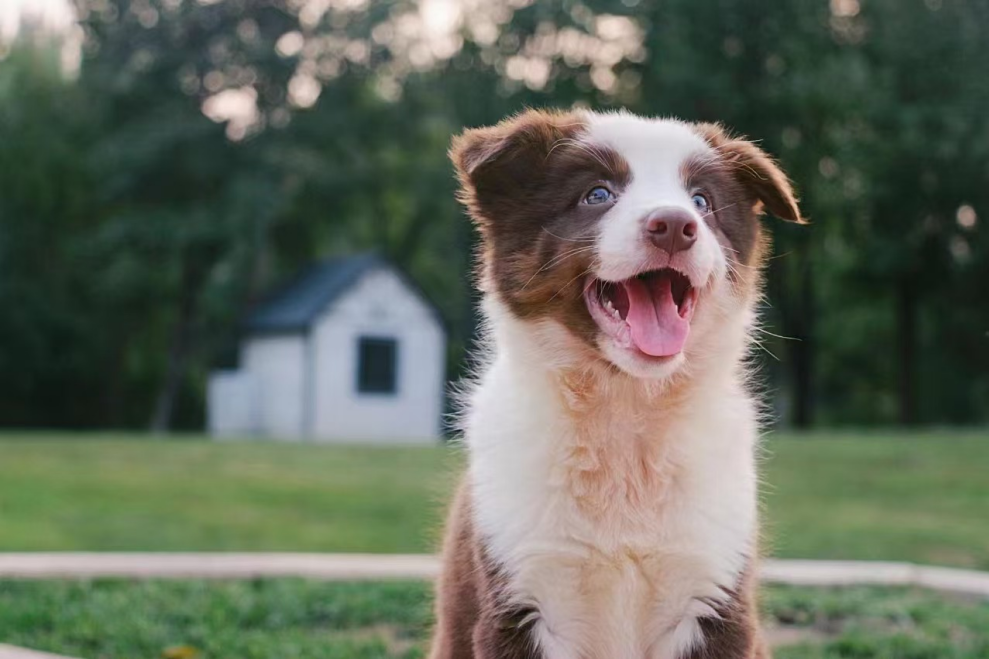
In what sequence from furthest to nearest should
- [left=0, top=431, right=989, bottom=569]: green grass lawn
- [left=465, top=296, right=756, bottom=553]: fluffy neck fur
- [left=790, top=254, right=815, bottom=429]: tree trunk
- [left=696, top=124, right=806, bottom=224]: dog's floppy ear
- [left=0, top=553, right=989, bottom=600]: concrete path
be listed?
[left=790, top=254, right=815, bottom=429]: tree trunk, [left=0, top=431, right=989, bottom=569]: green grass lawn, [left=0, top=553, right=989, bottom=600]: concrete path, [left=696, top=124, right=806, bottom=224]: dog's floppy ear, [left=465, top=296, right=756, bottom=553]: fluffy neck fur

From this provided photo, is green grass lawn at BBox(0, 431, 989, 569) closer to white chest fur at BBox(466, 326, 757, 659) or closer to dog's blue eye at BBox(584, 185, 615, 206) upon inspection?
white chest fur at BBox(466, 326, 757, 659)

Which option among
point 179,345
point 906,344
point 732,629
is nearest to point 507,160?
point 732,629

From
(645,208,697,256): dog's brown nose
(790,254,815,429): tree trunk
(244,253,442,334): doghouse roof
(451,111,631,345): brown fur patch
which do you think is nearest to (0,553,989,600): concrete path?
(451,111,631,345): brown fur patch

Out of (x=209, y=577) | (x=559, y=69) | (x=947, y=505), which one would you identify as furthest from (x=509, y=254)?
(x=559, y=69)

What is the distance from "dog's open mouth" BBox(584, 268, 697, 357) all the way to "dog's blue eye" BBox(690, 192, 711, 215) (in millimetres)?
229

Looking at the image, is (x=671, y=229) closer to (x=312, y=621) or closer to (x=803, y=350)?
(x=312, y=621)

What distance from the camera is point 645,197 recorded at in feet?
9.75

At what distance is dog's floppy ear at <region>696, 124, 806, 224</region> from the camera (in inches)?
130

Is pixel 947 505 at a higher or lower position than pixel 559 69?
lower

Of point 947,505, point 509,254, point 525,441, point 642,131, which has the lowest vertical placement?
point 947,505

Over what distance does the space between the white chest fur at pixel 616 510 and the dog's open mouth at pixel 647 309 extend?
0.18 metres

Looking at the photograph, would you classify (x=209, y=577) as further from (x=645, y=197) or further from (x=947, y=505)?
(x=947, y=505)

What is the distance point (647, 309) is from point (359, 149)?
93.2 ft

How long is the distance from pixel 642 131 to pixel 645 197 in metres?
0.26
